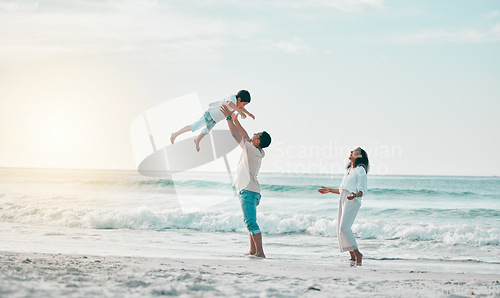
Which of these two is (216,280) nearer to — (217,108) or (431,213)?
(217,108)

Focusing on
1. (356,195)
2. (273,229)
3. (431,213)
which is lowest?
(273,229)

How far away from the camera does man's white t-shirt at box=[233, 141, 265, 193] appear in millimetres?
6477

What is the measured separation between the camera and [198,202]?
19859 millimetres

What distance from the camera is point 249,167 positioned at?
6516mm

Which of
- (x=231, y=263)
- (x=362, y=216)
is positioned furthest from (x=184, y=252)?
(x=362, y=216)

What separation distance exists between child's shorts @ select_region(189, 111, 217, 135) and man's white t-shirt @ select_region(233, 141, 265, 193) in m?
0.53

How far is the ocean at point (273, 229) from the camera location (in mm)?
7922

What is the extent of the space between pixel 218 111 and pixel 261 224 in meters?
7.04

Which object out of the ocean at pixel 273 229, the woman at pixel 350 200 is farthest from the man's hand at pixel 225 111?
the ocean at pixel 273 229

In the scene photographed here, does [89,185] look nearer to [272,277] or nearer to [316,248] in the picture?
[316,248]

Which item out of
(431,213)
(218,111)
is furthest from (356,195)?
(431,213)

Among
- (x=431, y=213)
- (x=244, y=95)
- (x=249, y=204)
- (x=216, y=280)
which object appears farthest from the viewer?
(x=431, y=213)

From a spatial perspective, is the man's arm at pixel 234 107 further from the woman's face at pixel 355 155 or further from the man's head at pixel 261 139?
the woman's face at pixel 355 155

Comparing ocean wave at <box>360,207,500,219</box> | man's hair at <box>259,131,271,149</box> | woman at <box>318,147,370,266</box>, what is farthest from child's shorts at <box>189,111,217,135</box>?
ocean wave at <box>360,207,500,219</box>
